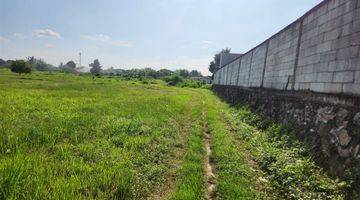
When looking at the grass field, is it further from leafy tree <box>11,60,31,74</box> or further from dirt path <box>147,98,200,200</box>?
leafy tree <box>11,60,31,74</box>

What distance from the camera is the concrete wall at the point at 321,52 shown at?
22.6 feet

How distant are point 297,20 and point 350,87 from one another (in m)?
4.96

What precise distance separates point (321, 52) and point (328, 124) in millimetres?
2114

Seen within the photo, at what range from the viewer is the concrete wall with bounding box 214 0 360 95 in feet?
22.6

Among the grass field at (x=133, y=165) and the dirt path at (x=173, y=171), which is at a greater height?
the grass field at (x=133, y=165)

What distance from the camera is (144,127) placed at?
10.1m

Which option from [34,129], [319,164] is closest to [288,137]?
[319,164]

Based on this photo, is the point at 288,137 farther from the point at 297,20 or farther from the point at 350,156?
the point at 297,20

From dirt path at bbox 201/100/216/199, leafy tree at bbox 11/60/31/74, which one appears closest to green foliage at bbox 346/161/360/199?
dirt path at bbox 201/100/216/199

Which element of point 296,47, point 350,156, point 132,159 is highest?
point 296,47

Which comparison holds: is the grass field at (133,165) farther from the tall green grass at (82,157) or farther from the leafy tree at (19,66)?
the leafy tree at (19,66)

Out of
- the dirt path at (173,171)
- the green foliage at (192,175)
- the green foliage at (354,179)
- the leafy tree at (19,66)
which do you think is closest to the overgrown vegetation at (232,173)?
the green foliage at (192,175)

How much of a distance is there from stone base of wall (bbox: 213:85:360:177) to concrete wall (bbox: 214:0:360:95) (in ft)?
0.84

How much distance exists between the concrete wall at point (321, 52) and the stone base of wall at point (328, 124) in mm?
255
